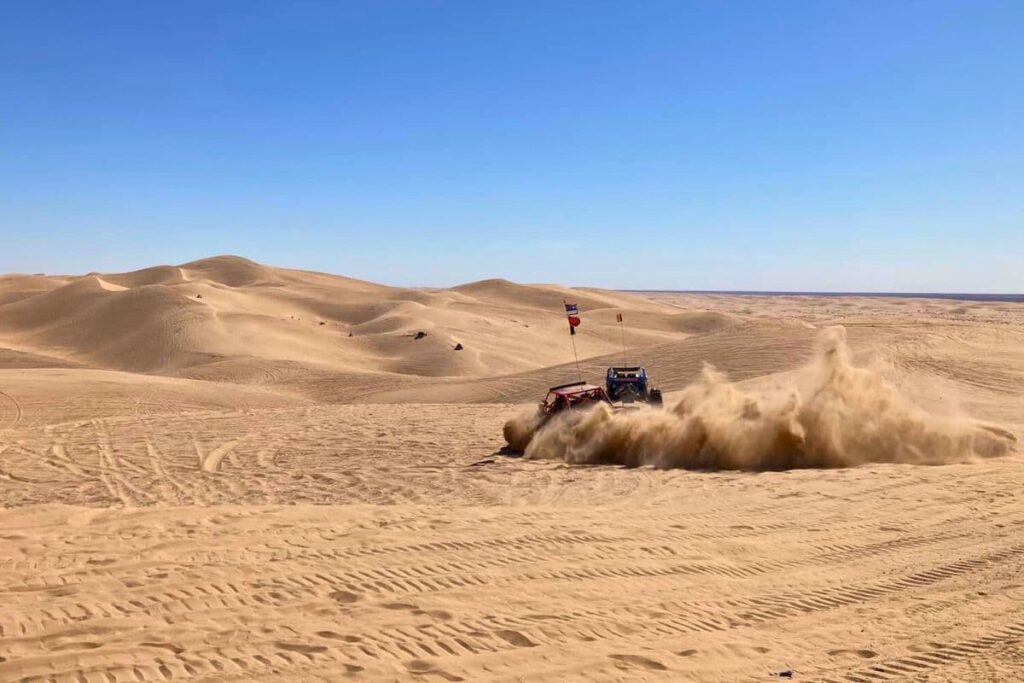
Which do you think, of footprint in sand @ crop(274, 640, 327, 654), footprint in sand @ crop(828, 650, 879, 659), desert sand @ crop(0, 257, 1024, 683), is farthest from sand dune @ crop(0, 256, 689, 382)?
footprint in sand @ crop(828, 650, 879, 659)

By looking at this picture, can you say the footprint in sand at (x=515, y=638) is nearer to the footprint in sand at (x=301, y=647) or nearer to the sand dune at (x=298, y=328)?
the footprint in sand at (x=301, y=647)

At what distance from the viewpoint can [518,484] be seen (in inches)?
505

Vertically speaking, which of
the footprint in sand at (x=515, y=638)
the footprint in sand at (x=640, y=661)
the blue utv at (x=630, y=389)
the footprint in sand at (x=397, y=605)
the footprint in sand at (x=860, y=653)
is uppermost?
the blue utv at (x=630, y=389)

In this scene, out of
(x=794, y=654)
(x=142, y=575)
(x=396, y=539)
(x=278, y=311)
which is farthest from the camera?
(x=278, y=311)

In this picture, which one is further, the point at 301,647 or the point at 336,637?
the point at 336,637

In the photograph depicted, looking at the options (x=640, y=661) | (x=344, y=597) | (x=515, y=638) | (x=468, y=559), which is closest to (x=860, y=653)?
(x=640, y=661)

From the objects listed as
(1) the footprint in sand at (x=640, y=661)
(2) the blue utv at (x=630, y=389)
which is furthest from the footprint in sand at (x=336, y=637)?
(2) the blue utv at (x=630, y=389)

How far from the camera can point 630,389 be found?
20.5 m

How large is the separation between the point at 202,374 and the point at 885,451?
30803 mm

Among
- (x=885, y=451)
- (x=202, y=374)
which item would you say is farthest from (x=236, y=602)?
(x=202, y=374)

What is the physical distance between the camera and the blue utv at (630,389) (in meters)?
20.2

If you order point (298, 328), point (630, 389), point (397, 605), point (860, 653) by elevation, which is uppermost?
point (298, 328)

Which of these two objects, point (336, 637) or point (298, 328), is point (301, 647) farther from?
point (298, 328)

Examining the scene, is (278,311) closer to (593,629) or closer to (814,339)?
(814,339)
